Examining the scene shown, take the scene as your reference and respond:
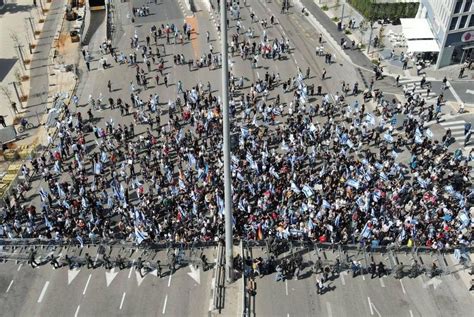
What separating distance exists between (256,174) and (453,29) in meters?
35.3

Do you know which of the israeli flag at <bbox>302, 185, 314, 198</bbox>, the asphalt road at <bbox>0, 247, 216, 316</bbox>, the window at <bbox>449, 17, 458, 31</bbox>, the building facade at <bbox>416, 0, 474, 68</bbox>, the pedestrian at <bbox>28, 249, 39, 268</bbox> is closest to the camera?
the asphalt road at <bbox>0, 247, 216, 316</bbox>

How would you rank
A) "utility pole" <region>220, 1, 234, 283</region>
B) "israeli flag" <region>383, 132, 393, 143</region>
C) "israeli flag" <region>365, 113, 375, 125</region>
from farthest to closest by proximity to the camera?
"israeli flag" <region>365, 113, 375, 125</region>, "israeli flag" <region>383, 132, 393, 143</region>, "utility pole" <region>220, 1, 234, 283</region>

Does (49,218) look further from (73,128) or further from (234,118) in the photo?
(234,118)

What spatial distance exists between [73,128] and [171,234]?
23.0 meters

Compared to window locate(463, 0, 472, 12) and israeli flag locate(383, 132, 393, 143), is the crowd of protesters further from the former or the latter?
window locate(463, 0, 472, 12)

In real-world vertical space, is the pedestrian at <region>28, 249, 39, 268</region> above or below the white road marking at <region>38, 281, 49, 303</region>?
above

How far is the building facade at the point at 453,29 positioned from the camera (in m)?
63.3

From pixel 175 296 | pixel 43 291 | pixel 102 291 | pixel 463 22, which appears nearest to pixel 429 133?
pixel 463 22

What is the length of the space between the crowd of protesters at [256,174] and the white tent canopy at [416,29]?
1269 cm

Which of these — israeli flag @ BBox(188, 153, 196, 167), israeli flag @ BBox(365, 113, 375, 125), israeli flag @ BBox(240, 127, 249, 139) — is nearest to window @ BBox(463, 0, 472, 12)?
israeli flag @ BBox(365, 113, 375, 125)

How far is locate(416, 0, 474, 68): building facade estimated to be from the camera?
63.3 metres

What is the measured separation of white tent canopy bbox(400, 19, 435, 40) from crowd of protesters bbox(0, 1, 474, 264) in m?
12.7

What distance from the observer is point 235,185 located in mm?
45812

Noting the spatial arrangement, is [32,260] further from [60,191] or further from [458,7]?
[458,7]
